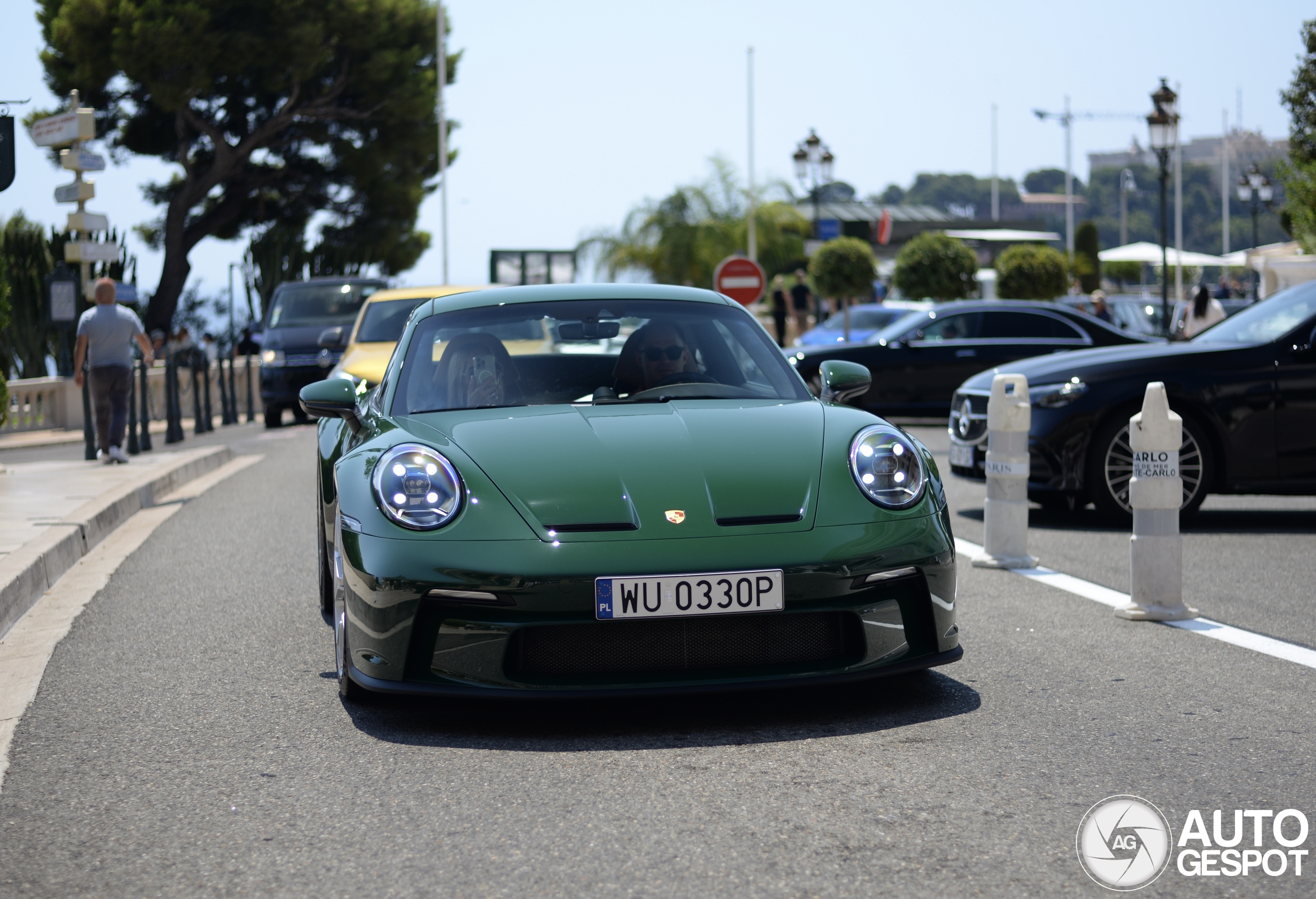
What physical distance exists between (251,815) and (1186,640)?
345 centimetres

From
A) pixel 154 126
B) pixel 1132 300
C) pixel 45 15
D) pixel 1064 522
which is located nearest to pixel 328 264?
pixel 154 126

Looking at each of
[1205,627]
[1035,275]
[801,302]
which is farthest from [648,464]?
[1035,275]

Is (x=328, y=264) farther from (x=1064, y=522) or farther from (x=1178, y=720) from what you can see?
(x=1178, y=720)

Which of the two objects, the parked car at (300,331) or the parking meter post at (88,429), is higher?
the parked car at (300,331)

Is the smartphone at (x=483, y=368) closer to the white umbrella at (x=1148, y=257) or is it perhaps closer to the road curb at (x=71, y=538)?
the road curb at (x=71, y=538)

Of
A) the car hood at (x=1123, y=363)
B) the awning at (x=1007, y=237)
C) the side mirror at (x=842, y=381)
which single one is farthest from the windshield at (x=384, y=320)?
the awning at (x=1007, y=237)

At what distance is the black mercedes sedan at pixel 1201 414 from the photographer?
8.75 metres

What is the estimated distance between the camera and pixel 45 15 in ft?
134

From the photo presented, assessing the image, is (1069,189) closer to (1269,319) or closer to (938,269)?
(938,269)

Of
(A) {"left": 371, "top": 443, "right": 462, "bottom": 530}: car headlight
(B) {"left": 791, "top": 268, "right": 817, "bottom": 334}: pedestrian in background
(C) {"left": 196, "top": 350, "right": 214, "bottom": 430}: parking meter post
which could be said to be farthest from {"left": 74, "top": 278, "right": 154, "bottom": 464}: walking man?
(B) {"left": 791, "top": 268, "right": 817, "bottom": 334}: pedestrian in background

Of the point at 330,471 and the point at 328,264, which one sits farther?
the point at 328,264

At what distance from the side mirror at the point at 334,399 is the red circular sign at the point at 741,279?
695 inches

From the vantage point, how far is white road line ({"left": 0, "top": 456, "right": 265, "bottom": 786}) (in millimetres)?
5055

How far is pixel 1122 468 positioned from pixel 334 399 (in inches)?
206
